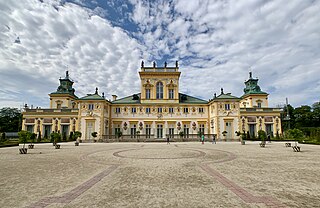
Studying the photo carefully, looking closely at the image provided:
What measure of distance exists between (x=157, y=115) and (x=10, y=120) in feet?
183

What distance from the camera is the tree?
2203 inches

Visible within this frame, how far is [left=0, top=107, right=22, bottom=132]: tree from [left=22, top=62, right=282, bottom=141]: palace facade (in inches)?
962

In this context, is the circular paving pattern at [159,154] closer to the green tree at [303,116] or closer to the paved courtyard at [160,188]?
the paved courtyard at [160,188]

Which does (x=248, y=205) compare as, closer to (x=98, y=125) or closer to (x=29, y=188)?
(x=29, y=188)

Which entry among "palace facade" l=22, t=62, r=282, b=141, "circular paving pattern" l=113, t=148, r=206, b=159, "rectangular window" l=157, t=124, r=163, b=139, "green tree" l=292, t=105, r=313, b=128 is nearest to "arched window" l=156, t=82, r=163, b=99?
"palace facade" l=22, t=62, r=282, b=141

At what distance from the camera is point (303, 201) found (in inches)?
184

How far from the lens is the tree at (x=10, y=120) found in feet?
184

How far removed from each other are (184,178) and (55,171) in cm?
586

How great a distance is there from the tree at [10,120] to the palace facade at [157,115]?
24427 mm

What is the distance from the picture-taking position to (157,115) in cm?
3803

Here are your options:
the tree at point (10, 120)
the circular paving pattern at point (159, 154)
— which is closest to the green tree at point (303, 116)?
the circular paving pattern at point (159, 154)

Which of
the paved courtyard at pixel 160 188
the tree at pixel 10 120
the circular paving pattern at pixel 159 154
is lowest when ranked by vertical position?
the circular paving pattern at pixel 159 154

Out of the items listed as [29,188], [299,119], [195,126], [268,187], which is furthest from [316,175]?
[299,119]

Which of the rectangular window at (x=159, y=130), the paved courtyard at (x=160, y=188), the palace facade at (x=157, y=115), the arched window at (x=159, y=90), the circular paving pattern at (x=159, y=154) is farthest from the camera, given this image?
the arched window at (x=159, y=90)
